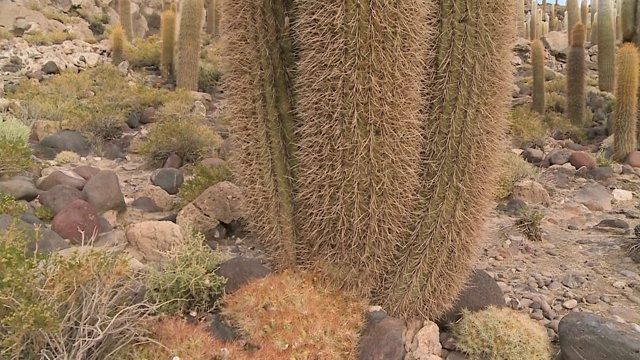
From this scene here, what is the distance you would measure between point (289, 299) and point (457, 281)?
110cm

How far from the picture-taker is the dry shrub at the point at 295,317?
2607mm

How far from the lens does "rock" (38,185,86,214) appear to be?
15.5 ft

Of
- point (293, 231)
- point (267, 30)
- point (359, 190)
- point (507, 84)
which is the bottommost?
point (293, 231)

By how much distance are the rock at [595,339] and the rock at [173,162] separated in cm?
531

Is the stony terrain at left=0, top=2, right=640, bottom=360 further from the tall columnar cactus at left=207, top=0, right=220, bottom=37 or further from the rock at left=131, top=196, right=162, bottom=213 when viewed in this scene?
the tall columnar cactus at left=207, top=0, right=220, bottom=37

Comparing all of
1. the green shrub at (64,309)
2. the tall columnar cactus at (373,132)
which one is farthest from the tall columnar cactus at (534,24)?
the green shrub at (64,309)

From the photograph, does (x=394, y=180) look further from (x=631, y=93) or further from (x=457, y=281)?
(x=631, y=93)

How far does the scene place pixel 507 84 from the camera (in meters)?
2.98

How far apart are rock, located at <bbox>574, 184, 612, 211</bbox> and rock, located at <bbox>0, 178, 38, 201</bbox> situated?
21.1 feet

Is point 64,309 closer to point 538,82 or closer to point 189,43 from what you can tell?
point 189,43

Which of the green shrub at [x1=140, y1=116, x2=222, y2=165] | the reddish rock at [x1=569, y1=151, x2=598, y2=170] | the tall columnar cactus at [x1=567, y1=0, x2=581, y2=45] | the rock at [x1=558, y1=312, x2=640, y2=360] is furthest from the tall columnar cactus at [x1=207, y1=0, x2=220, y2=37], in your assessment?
the rock at [x1=558, y1=312, x2=640, y2=360]

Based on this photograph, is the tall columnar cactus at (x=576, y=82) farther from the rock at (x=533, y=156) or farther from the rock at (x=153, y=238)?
the rock at (x=153, y=238)

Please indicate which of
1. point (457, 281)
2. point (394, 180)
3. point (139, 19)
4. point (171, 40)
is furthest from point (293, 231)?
point (139, 19)

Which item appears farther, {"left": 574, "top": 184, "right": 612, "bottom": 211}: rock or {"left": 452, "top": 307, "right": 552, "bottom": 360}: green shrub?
{"left": 574, "top": 184, "right": 612, "bottom": 211}: rock
